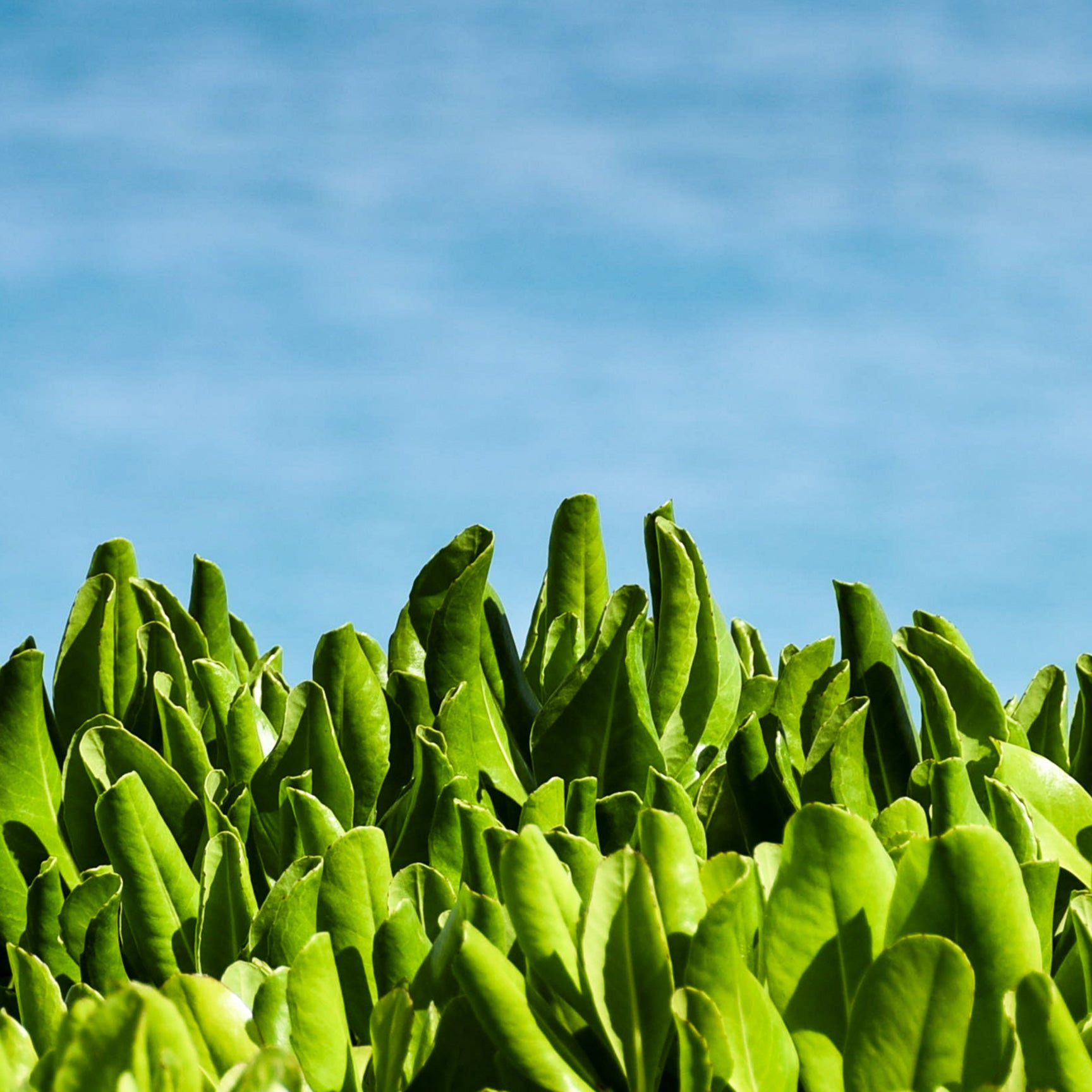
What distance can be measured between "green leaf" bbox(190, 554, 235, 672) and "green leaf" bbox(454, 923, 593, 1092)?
1708 mm

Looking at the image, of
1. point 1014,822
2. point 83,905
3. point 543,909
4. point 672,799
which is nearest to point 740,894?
point 543,909

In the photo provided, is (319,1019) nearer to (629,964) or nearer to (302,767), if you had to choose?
(629,964)

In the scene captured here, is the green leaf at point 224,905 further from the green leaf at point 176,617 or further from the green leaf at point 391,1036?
the green leaf at point 176,617

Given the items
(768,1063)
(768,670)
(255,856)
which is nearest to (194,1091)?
(768,1063)

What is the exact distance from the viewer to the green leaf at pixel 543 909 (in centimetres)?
154

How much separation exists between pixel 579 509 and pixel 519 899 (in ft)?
4.49

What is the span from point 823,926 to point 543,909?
0.35 m

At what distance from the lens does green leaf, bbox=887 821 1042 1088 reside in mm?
1522

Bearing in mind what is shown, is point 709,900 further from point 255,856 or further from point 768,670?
point 768,670

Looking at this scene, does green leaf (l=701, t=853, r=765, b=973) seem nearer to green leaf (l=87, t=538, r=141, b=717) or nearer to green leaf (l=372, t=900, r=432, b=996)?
green leaf (l=372, t=900, r=432, b=996)

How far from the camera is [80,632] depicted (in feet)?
8.80

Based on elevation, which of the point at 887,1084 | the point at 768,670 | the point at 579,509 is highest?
the point at 579,509

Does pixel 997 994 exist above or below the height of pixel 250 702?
below

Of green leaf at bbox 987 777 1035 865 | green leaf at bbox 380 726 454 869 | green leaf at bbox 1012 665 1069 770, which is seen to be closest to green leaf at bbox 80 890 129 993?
green leaf at bbox 380 726 454 869
